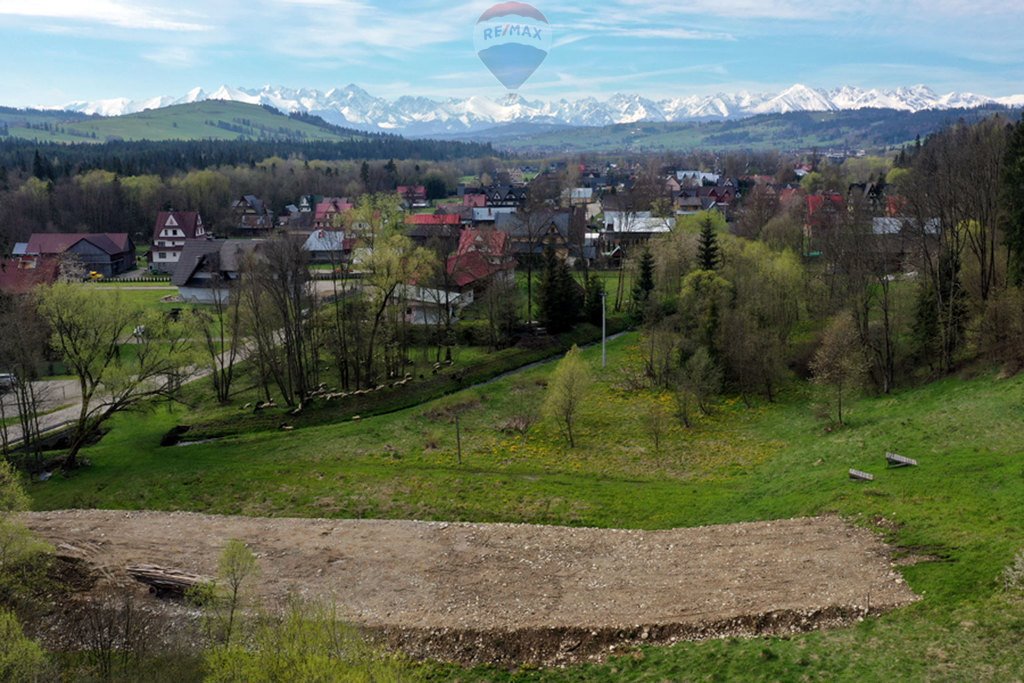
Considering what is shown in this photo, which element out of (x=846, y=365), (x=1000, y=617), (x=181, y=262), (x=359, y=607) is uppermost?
(x=181, y=262)

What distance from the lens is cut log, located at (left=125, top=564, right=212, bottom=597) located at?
22.5 m

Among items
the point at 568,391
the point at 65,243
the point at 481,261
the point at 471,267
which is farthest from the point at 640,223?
the point at 65,243

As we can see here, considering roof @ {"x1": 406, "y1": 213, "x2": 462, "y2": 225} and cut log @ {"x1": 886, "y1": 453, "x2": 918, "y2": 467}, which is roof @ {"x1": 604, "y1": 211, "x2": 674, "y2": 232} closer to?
roof @ {"x1": 406, "y1": 213, "x2": 462, "y2": 225}

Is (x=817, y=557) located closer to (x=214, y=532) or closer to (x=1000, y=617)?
(x=1000, y=617)

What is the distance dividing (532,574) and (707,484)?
30.9 feet

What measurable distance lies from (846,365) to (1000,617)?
18.3m

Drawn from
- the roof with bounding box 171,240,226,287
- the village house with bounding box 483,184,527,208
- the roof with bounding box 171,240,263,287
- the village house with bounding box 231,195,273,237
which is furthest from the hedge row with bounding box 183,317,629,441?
the village house with bounding box 483,184,527,208

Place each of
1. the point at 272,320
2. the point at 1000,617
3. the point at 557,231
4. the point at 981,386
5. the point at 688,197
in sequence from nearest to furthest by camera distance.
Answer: the point at 1000,617 → the point at 981,386 → the point at 272,320 → the point at 557,231 → the point at 688,197

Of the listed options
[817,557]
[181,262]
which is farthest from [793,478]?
[181,262]

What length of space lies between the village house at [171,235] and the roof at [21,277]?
1044 inches

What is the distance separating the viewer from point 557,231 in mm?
74938

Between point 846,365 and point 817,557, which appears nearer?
point 817,557

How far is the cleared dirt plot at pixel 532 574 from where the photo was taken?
730 inches

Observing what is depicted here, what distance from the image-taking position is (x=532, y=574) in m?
22.1
